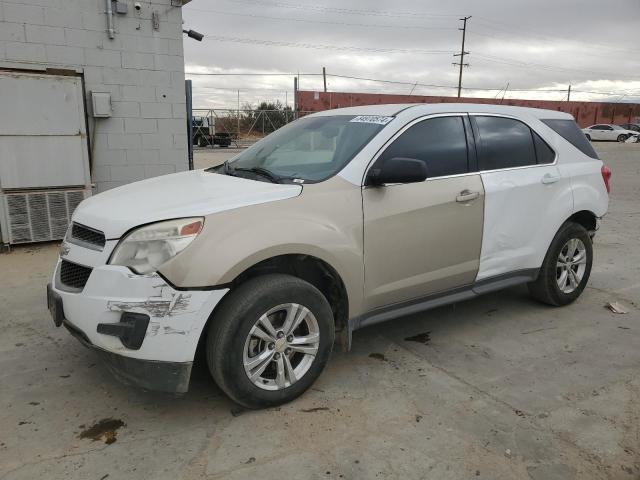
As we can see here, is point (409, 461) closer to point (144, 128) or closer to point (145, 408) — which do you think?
point (145, 408)

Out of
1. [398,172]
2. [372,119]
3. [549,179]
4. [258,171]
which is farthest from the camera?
[549,179]

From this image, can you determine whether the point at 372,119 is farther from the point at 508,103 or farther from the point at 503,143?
the point at 508,103

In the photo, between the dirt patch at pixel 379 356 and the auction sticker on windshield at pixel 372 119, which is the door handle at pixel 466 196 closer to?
the auction sticker on windshield at pixel 372 119

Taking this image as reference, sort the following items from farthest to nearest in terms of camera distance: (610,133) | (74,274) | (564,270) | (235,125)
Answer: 1. (610,133)
2. (235,125)
3. (564,270)
4. (74,274)

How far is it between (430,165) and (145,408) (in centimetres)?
242

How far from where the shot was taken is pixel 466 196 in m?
3.75

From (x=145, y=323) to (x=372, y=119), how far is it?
81.5 inches

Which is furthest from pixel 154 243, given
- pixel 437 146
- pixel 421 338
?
pixel 421 338

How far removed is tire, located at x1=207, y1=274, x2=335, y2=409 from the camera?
9.11 ft

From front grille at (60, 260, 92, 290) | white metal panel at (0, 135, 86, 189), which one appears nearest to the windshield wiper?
front grille at (60, 260, 92, 290)

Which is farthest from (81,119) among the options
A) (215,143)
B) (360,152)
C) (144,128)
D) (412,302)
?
(215,143)

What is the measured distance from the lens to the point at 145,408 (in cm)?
309

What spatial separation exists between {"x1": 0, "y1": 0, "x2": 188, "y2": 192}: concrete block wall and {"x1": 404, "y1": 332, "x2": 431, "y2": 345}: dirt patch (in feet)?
16.8

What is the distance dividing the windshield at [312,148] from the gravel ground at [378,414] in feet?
4.45
